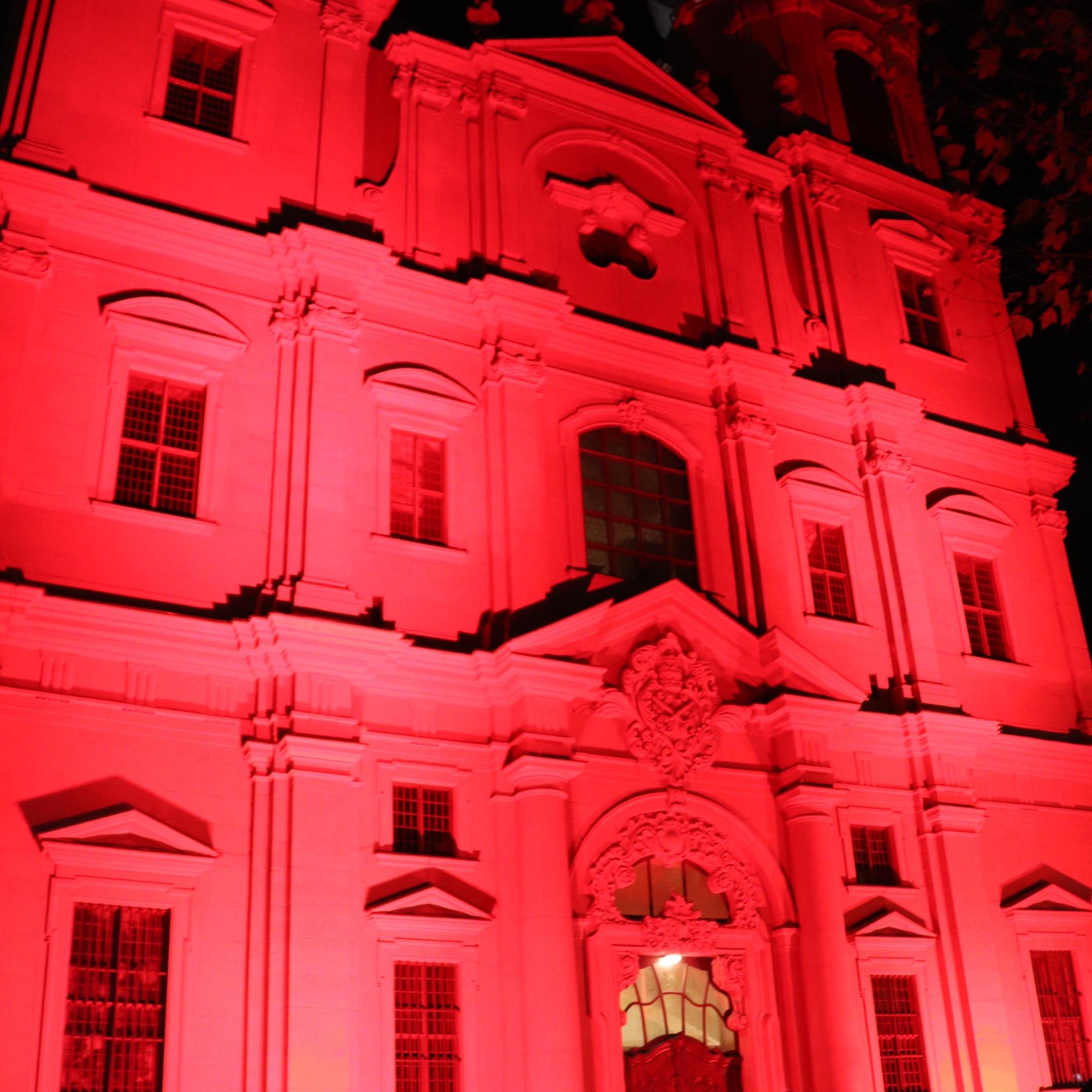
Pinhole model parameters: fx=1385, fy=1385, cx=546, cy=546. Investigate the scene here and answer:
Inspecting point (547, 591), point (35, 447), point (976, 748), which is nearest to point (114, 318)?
point (35, 447)

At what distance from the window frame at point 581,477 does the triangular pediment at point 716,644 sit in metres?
1.01

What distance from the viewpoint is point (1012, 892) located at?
20562 mm

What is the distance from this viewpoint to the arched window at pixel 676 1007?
56.9 ft

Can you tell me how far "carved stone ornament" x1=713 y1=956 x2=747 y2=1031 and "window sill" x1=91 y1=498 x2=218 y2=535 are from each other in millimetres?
8555

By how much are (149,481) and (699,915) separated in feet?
A: 29.3

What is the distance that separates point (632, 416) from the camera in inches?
806

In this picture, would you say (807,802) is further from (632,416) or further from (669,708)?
(632,416)

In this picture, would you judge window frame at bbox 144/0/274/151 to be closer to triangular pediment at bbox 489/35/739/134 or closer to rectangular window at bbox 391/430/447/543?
triangular pediment at bbox 489/35/739/134

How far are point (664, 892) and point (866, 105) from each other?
16970 mm

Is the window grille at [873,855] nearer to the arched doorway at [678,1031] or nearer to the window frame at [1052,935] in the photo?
the window frame at [1052,935]

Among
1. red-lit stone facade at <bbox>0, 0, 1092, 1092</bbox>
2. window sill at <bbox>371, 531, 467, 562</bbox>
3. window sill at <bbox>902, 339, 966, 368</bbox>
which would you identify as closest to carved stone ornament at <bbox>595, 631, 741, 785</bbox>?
red-lit stone facade at <bbox>0, 0, 1092, 1092</bbox>

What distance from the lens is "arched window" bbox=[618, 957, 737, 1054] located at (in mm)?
17328

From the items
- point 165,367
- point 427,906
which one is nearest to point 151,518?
point 165,367

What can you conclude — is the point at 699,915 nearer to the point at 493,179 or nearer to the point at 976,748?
the point at 976,748
